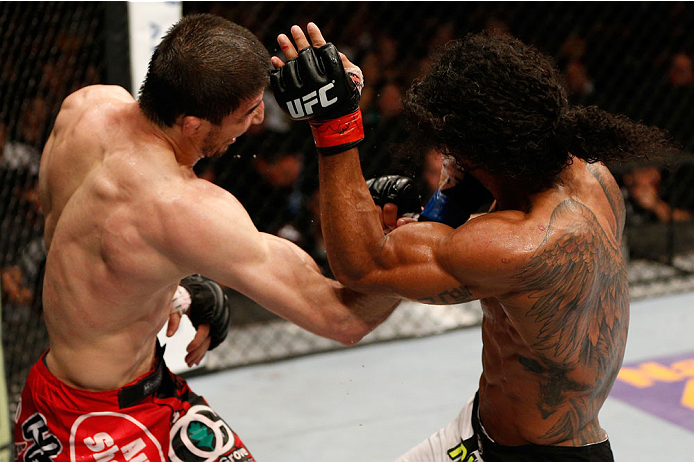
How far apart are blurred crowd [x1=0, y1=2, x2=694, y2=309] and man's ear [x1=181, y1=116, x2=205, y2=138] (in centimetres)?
115

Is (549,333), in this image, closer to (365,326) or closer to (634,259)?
(365,326)

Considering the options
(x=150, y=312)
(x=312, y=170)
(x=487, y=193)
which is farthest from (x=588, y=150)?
(x=312, y=170)

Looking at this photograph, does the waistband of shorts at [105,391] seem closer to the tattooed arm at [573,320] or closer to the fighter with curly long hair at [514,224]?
the fighter with curly long hair at [514,224]

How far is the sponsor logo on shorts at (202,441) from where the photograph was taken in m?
1.59

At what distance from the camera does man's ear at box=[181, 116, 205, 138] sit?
1.44 m

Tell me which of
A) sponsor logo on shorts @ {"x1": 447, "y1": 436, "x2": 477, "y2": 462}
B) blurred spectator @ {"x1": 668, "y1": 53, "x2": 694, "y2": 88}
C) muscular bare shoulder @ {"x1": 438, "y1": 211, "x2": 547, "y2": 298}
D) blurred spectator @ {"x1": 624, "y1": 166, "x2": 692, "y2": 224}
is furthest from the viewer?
blurred spectator @ {"x1": 668, "y1": 53, "x2": 694, "y2": 88}

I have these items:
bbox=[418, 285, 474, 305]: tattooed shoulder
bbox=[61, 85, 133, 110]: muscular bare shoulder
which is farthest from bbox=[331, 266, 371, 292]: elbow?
bbox=[61, 85, 133, 110]: muscular bare shoulder

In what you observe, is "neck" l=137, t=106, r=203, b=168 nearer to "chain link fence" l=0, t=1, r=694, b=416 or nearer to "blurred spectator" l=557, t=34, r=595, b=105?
"chain link fence" l=0, t=1, r=694, b=416

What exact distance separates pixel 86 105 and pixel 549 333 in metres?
1.08

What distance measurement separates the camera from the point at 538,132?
1.33 meters

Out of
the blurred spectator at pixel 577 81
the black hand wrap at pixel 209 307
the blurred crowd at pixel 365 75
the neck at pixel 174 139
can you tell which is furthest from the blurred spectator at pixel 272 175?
the neck at pixel 174 139

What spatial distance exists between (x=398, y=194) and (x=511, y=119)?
0.38m

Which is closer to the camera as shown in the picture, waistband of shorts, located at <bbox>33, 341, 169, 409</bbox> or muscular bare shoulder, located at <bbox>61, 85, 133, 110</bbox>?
waistband of shorts, located at <bbox>33, 341, 169, 409</bbox>

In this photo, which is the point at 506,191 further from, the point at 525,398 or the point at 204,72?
the point at 204,72
